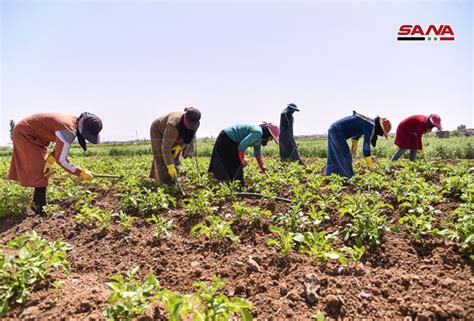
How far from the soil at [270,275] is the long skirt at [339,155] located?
212cm

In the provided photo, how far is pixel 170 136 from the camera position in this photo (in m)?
4.77

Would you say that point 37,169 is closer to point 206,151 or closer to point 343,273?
point 343,273

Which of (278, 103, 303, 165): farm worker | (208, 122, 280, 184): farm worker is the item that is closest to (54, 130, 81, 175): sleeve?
(208, 122, 280, 184): farm worker

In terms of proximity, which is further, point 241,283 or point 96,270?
point 96,270

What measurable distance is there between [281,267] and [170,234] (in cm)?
126

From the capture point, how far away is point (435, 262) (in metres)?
2.39

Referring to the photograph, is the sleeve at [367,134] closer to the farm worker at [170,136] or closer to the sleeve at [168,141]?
the farm worker at [170,136]

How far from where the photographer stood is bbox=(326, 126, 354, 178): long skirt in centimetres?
552

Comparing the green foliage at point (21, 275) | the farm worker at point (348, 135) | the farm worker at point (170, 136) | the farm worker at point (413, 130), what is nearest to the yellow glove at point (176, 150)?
the farm worker at point (170, 136)

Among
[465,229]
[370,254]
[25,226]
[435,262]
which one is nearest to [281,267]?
[370,254]

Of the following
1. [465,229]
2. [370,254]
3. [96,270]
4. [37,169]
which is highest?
[37,169]

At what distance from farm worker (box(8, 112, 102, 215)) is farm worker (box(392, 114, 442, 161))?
6.67 m

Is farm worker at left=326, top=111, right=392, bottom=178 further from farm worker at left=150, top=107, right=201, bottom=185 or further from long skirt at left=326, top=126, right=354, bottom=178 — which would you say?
farm worker at left=150, top=107, right=201, bottom=185

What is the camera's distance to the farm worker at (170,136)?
15.2 ft
